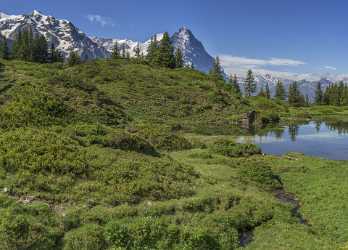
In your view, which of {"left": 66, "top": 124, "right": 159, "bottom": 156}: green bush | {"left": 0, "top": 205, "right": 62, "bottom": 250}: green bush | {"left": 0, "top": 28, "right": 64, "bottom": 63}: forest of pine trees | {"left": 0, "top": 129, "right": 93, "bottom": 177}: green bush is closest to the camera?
{"left": 0, "top": 205, "right": 62, "bottom": 250}: green bush

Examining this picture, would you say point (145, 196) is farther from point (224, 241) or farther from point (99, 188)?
point (224, 241)

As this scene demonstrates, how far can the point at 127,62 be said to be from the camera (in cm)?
10431

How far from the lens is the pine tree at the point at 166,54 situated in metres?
122

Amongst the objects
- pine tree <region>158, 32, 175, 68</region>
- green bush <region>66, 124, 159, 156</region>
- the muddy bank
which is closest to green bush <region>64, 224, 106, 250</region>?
green bush <region>66, 124, 159, 156</region>

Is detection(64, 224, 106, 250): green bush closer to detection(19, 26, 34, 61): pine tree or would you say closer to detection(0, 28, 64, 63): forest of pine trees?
detection(0, 28, 64, 63): forest of pine trees

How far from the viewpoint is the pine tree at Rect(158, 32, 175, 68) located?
122m

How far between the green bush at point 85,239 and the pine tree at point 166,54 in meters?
109

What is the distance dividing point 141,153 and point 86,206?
10012 millimetres

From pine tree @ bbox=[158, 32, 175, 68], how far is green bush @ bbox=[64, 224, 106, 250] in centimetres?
10934

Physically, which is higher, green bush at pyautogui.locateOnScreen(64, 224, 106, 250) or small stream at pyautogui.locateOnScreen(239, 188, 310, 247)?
green bush at pyautogui.locateOnScreen(64, 224, 106, 250)

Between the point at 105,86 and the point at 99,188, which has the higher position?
the point at 105,86

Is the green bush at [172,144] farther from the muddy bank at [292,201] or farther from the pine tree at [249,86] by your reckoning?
the pine tree at [249,86]

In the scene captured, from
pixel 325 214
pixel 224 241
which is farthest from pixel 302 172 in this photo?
pixel 224 241

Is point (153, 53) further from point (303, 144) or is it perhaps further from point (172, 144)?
point (172, 144)
